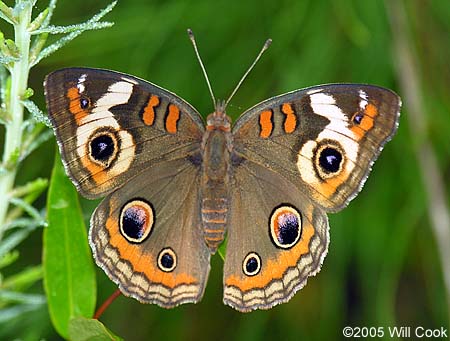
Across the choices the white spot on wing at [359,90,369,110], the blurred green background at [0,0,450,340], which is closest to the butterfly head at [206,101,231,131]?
the white spot on wing at [359,90,369,110]

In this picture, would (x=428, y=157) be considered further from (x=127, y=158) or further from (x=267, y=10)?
(x=127, y=158)

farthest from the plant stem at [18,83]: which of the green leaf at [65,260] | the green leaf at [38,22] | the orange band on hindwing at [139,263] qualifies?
the orange band on hindwing at [139,263]

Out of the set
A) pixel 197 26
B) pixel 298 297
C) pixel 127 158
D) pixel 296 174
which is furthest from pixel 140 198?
pixel 298 297

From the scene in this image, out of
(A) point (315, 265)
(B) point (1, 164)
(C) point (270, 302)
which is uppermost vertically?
(B) point (1, 164)

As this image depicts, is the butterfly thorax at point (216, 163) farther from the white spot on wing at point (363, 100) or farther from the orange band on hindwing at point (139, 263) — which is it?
the white spot on wing at point (363, 100)

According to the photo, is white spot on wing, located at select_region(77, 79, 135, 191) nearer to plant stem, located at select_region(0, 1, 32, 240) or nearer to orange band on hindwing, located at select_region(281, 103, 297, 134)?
plant stem, located at select_region(0, 1, 32, 240)

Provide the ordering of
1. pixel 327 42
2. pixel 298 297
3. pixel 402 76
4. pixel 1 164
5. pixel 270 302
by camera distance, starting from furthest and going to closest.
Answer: pixel 298 297, pixel 327 42, pixel 402 76, pixel 270 302, pixel 1 164
